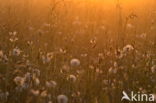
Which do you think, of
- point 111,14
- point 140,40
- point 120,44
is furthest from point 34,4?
point 120,44

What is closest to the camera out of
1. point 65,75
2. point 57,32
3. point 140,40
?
point 65,75

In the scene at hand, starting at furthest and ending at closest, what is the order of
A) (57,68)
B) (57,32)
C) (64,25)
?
1. (64,25)
2. (57,32)
3. (57,68)

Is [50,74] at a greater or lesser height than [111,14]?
greater

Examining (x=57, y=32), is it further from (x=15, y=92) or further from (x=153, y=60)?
(x=15, y=92)

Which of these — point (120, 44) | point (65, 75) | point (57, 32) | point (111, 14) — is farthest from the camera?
point (111, 14)

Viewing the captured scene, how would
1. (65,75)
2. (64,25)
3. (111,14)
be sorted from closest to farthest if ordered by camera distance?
1. (65,75)
2. (64,25)
3. (111,14)

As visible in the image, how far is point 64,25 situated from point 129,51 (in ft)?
10.8

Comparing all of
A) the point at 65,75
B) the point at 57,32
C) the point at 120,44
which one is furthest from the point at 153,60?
the point at 57,32

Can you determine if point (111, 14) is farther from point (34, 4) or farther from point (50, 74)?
point (50, 74)

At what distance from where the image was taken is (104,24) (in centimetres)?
846

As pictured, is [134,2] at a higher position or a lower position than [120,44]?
lower

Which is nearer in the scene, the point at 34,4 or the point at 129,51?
the point at 129,51

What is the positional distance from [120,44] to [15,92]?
2246 mm

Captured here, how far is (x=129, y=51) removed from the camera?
4824 mm
